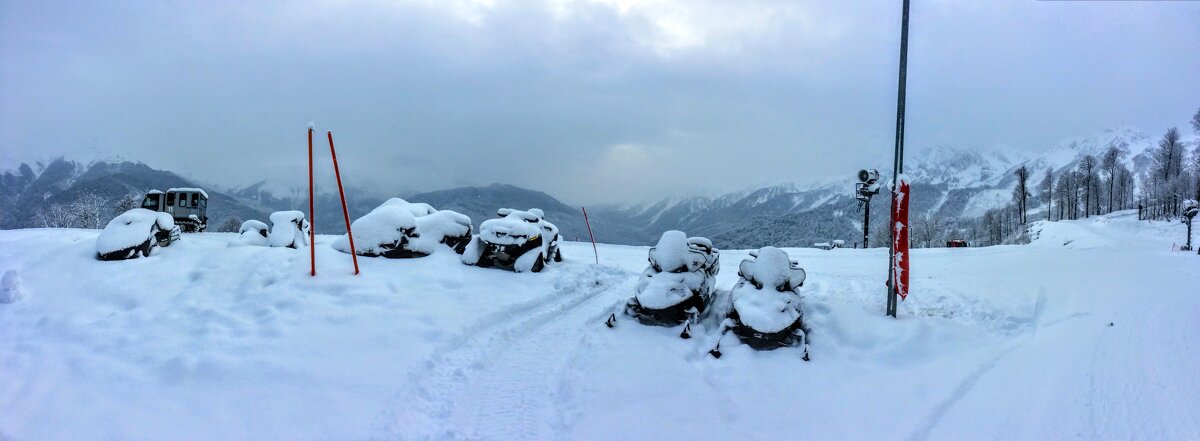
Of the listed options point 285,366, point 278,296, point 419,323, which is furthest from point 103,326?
point 419,323

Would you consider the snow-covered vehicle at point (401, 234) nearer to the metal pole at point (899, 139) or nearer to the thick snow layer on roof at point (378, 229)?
the thick snow layer on roof at point (378, 229)

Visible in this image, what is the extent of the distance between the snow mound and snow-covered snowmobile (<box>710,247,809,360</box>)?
10949mm

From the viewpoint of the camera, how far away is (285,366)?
6.17 metres

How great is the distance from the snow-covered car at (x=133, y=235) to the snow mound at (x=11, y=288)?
241 cm

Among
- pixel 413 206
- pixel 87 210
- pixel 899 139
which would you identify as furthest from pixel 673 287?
pixel 87 210

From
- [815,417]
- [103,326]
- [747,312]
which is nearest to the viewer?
[815,417]

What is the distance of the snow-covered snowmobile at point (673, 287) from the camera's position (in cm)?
868

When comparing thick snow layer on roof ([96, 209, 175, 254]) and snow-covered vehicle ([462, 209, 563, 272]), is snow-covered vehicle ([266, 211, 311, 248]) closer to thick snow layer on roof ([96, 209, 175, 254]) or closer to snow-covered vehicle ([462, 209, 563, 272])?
thick snow layer on roof ([96, 209, 175, 254])

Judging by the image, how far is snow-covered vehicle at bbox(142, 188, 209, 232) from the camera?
73.3ft

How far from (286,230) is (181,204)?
42.3 ft

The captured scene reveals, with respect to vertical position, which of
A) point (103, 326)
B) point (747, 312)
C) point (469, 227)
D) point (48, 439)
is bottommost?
point (48, 439)

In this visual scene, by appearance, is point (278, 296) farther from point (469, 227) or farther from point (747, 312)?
point (747, 312)

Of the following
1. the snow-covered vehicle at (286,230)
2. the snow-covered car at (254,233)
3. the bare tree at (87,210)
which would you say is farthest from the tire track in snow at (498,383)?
the bare tree at (87,210)

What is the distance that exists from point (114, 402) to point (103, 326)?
2817 mm
